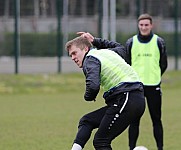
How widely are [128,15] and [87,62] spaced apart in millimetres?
22006

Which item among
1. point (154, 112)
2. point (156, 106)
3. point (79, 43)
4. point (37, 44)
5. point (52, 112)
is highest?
point (79, 43)

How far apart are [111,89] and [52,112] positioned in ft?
32.8

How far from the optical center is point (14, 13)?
2659 centimetres

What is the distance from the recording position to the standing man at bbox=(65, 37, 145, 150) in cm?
813

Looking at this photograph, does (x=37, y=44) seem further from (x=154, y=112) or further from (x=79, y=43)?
(x=79, y=43)

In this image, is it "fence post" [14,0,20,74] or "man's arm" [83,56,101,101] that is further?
"fence post" [14,0,20,74]

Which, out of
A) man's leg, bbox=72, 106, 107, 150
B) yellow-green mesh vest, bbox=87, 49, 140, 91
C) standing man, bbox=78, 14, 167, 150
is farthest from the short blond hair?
standing man, bbox=78, 14, 167, 150

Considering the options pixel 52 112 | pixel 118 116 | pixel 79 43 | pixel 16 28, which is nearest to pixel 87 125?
pixel 118 116

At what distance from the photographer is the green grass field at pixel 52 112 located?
12.3 meters

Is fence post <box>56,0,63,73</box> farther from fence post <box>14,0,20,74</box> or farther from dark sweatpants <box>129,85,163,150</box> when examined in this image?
dark sweatpants <box>129,85,163,150</box>

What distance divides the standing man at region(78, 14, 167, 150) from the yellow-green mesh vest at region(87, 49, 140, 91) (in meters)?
2.57

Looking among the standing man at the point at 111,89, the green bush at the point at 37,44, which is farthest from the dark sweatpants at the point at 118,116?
the green bush at the point at 37,44

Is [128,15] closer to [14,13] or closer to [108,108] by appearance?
Answer: [14,13]

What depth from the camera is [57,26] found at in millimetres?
27500
